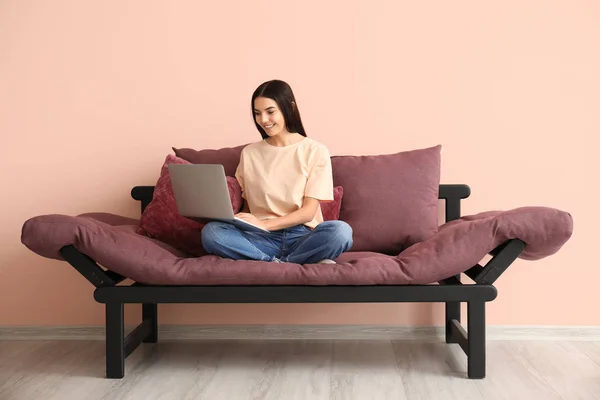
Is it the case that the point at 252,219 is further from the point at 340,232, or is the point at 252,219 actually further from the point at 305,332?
the point at 305,332

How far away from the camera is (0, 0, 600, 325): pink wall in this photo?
3.11m

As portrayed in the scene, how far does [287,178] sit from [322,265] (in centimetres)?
44

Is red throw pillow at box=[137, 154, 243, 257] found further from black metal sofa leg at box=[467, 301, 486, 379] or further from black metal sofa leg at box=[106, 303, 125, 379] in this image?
black metal sofa leg at box=[467, 301, 486, 379]

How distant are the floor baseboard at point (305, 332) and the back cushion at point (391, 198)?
463 mm

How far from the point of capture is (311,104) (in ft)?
10.4

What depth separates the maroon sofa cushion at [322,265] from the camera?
2.35 meters

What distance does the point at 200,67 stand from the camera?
125 inches

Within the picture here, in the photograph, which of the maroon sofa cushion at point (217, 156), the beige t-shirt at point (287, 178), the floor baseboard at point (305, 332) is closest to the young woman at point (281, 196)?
the beige t-shirt at point (287, 178)

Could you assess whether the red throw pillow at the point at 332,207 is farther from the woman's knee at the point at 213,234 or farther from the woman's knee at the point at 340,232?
the woman's knee at the point at 213,234

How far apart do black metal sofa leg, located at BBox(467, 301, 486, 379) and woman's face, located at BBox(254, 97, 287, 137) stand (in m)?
0.95

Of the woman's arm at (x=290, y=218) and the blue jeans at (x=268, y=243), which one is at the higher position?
the woman's arm at (x=290, y=218)

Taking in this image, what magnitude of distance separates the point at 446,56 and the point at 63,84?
170 cm

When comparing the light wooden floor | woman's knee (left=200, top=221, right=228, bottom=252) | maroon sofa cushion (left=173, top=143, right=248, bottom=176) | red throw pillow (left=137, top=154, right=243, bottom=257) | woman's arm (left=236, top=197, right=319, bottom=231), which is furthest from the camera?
maroon sofa cushion (left=173, top=143, right=248, bottom=176)

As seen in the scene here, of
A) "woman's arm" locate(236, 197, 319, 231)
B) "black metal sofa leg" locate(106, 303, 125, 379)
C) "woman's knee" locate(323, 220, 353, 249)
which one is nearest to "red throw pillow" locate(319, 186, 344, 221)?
"woman's arm" locate(236, 197, 319, 231)
